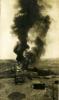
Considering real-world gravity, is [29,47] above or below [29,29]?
below

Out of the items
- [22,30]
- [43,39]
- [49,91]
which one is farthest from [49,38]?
[49,91]

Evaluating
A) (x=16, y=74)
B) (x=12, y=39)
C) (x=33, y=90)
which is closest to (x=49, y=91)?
(x=33, y=90)

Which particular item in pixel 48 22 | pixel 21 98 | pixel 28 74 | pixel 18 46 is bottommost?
pixel 21 98

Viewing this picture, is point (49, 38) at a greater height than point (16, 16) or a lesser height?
lesser

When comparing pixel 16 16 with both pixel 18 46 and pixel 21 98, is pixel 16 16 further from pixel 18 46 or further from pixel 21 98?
pixel 21 98

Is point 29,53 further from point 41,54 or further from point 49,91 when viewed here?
point 49,91

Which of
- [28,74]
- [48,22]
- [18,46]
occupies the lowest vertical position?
[28,74]
